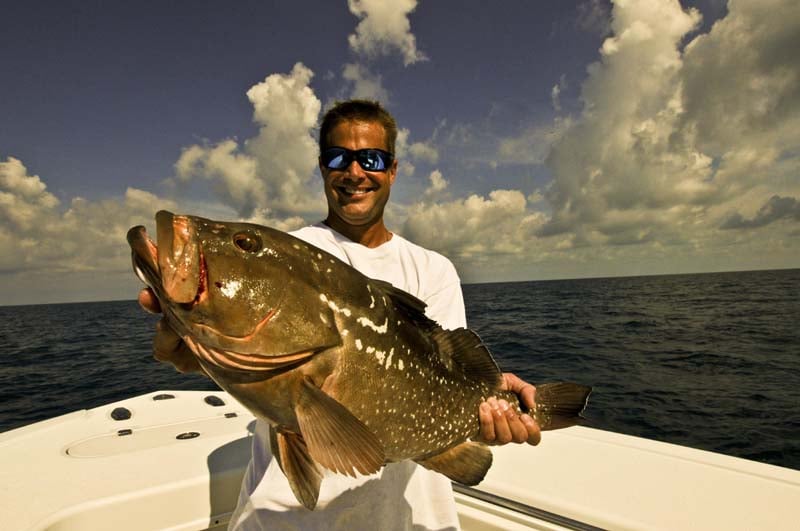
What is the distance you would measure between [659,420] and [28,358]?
119ft

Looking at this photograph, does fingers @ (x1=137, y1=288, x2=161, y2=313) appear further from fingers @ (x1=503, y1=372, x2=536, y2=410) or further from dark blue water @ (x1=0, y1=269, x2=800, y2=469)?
dark blue water @ (x1=0, y1=269, x2=800, y2=469)

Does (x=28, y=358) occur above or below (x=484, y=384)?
below

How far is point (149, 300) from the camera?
197cm

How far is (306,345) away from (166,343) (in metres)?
0.80

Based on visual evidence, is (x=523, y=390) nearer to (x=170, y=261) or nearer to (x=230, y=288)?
(x=230, y=288)

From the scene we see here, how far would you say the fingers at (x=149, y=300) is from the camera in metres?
1.95

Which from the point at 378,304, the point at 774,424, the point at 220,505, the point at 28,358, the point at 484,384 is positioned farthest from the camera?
the point at 28,358

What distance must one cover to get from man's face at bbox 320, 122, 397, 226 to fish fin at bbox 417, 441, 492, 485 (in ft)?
6.15

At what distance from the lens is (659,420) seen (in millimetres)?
11906

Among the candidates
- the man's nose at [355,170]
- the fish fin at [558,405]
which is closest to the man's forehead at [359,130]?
the man's nose at [355,170]

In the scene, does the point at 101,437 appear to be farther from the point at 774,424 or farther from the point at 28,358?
the point at 28,358

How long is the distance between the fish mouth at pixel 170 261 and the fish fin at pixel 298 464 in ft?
2.84

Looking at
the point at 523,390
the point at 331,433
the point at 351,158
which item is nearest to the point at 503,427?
the point at 523,390

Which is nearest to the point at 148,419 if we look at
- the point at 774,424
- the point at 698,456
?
the point at 698,456
